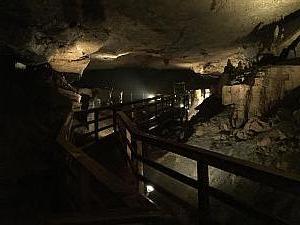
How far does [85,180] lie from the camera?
9.31 feet

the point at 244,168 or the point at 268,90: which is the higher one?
the point at 268,90

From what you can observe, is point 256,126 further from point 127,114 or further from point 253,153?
point 127,114

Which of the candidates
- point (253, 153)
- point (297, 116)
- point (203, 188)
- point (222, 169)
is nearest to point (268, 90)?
point (297, 116)

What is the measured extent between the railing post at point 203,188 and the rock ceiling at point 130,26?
21.4 ft

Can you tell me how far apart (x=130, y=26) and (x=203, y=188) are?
8170 millimetres

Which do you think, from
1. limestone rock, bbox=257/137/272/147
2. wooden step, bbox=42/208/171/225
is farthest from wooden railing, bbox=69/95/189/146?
wooden step, bbox=42/208/171/225

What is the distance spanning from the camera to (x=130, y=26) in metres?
10.4

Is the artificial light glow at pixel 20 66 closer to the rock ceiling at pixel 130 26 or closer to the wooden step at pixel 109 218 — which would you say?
the rock ceiling at pixel 130 26

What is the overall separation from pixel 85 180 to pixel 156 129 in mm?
7785

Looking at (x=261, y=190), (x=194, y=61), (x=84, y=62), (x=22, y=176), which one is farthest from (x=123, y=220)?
(x=194, y=61)

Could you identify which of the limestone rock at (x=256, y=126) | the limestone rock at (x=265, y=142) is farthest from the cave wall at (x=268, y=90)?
the limestone rock at (x=265, y=142)

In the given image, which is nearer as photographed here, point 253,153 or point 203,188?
point 203,188

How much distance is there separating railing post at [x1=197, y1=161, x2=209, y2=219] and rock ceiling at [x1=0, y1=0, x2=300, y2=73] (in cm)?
651

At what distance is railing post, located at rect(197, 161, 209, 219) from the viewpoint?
10.8 ft
